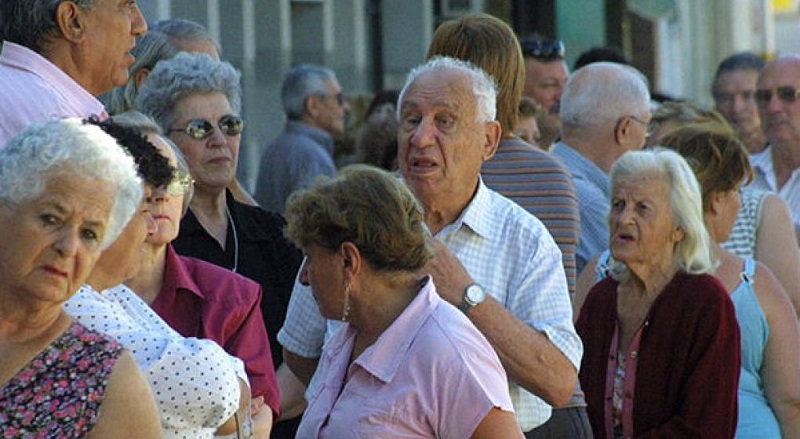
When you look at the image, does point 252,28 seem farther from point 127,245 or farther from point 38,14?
point 127,245

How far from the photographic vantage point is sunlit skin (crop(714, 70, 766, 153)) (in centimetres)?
1184

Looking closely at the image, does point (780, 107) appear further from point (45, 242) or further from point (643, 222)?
point (45, 242)

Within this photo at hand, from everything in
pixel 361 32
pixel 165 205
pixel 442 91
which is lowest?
pixel 165 205

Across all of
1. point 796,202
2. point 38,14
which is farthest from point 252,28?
point 38,14

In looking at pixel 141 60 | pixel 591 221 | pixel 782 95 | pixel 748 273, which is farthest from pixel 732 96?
pixel 141 60

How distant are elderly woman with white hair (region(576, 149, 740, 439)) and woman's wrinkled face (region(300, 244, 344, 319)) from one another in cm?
184

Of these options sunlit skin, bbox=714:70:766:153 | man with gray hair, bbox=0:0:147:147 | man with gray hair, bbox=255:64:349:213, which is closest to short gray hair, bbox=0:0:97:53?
man with gray hair, bbox=0:0:147:147

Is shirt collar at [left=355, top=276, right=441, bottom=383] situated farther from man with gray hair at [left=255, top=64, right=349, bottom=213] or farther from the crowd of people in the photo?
man with gray hair at [left=255, top=64, right=349, bottom=213]

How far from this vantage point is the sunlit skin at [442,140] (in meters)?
5.25

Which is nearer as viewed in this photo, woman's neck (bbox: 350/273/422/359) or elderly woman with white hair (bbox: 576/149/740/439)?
Answer: woman's neck (bbox: 350/273/422/359)

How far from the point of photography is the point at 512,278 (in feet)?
17.0

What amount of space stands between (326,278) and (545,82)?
5194mm

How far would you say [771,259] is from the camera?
24.5ft

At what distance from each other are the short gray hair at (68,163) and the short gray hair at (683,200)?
3.06 m
